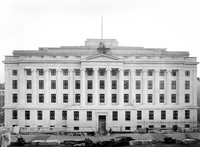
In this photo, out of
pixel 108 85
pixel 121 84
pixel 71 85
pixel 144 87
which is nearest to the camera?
pixel 108 85

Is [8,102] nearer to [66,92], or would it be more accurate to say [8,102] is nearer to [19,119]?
[19,119]

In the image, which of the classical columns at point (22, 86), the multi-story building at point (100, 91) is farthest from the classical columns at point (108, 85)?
the classical columns at point (22, 86)

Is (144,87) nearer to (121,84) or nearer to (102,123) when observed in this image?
(121,84)

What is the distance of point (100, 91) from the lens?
48.8m

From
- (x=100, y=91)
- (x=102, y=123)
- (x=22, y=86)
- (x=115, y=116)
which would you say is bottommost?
(x=102, y=123)

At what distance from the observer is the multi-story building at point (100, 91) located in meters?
47.1

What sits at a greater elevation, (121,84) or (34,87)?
(121,84)

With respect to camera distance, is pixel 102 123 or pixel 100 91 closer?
pixel 102 123

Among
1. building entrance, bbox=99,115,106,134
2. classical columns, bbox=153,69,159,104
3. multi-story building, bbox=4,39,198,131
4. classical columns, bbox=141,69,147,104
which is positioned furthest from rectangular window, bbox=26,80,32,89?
classical columns, bbox=153,69,159,104

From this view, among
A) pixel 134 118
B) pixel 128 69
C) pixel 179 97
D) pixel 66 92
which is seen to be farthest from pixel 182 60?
pixel 66 92

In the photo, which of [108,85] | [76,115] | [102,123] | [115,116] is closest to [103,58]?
[108,85]

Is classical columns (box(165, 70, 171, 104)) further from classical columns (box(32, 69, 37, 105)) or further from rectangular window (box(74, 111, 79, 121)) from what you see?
A: classical columns (box(32, 69, 37, 105))

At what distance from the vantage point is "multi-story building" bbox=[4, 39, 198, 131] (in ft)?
155

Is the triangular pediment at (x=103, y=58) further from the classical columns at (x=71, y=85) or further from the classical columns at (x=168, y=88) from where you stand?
the classical columns at (x=168, y=88)
